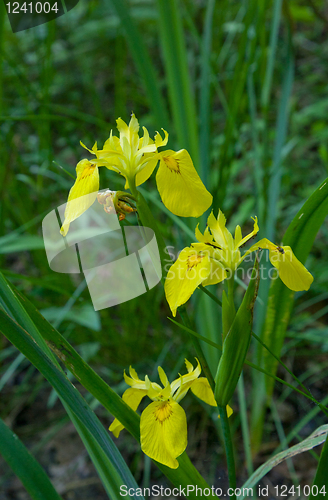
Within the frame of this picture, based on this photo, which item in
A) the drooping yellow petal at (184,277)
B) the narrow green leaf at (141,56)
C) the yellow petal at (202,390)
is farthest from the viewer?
the narrow green leaf at (141,56)

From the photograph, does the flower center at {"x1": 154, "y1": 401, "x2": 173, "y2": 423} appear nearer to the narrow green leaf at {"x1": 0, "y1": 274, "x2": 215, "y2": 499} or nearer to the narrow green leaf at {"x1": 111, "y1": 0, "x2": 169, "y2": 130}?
the narrow green leaf at {"x1": 0, "y1": 274, "x2": 215, "y2": 499}

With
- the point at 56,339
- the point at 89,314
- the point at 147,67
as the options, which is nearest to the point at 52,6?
the point at 147,67

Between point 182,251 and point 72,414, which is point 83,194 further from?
point 72,414

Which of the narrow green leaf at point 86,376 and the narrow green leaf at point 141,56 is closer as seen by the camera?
the narrow green leaf at point 86,376

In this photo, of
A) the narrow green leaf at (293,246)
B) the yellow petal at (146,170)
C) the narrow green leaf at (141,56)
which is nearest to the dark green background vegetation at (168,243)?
the narrow green leaf at (141,56)

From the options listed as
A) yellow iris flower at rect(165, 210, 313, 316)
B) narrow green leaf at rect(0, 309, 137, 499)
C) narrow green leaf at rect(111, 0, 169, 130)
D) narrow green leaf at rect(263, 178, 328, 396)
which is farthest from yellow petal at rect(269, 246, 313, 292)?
narrow green leaf at rect(111, 0, 169, 130)

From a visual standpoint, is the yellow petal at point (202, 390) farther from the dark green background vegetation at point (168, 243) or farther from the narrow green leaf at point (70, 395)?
the dark green background vegetation at point (168, 243)

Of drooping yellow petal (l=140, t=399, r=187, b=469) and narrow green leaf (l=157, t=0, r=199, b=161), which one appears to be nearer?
drooping yellow petal (l=140, t=399, r=187, b=469)

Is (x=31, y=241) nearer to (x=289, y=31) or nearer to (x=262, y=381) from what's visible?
(x=262, y=381)
